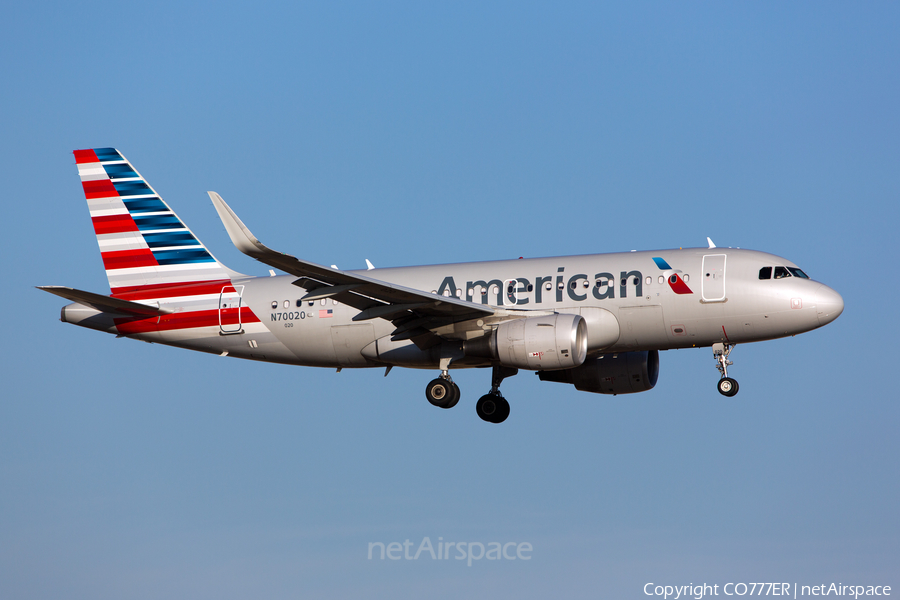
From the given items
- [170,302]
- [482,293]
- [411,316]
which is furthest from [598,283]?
[170,302]

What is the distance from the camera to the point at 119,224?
40312 millimetres

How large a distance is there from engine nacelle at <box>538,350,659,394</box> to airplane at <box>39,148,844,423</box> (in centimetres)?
5

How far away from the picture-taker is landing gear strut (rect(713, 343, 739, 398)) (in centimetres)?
3378

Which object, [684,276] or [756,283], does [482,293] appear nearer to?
[684,276]

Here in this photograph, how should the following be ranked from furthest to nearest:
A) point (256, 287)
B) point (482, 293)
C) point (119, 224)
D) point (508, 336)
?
point (119, 224) → point (256, 287) → point (482, 293) → point (508, 336)

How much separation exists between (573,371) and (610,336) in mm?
5386

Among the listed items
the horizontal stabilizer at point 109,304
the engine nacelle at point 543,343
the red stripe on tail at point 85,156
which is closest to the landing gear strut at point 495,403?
the engine nacelle at point 543,343

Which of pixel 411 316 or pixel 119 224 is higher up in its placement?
pixel 119 224

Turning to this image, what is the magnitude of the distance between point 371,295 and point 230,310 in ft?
24.6

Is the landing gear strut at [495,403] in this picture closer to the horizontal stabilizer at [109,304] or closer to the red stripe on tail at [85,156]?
the horizontal stabilizer at [109,304]

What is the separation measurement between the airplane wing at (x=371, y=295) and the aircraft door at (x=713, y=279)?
667cm

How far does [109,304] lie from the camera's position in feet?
120

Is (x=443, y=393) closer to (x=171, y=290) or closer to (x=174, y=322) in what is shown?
(x=174, y=322)

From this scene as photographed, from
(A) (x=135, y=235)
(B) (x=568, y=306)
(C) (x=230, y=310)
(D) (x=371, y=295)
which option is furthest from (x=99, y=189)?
(B) (x=568, y=306)
